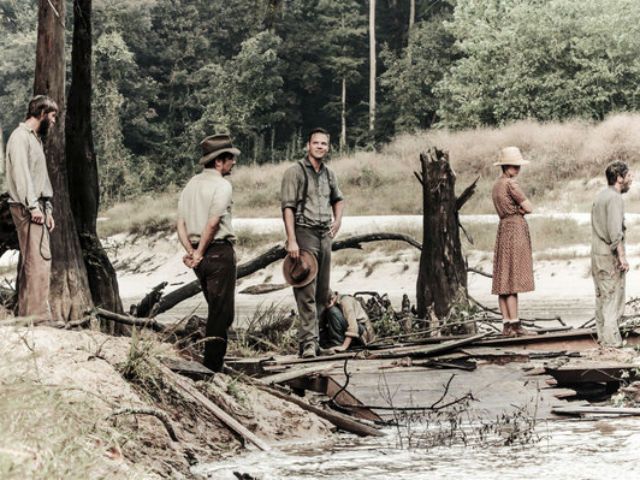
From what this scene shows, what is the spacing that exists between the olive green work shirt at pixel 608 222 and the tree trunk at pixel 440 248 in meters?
1.78

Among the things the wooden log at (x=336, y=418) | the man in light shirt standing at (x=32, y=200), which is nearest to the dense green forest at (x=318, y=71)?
the man in light shirt standing at (x=32, y=200)

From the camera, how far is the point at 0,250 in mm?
12109

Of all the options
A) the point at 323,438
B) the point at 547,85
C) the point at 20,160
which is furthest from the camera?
the point at 547,85

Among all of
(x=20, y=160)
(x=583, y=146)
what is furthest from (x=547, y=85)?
(x=20, y=160)

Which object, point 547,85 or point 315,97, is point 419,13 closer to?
point 315,97

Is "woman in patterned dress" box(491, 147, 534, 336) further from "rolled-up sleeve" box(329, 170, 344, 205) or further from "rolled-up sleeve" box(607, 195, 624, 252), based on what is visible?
"rolled-up sleeve" box(329, 170, 344, 205)

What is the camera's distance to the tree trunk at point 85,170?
43.0 feet

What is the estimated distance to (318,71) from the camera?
6194cm

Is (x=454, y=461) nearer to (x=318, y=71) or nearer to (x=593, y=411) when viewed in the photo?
(x=593, y=411)

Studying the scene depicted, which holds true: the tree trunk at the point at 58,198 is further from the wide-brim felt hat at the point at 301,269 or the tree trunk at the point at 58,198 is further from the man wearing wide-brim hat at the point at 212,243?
the man wearing wide-brim hat at the point at 212,243

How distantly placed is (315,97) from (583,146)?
24.2 m

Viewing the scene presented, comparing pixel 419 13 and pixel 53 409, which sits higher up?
pixel 419 13

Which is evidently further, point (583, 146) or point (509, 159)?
point (583, 146)

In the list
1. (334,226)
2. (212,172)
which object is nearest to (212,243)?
(212,172)
